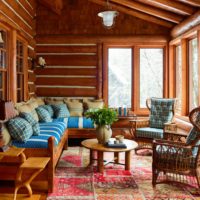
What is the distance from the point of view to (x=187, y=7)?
568 cm

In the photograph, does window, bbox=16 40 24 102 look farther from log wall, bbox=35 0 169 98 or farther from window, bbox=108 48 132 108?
window, bbox=108 48 132 108

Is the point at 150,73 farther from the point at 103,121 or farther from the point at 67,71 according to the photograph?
the point at 103,121

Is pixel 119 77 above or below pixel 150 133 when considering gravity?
above

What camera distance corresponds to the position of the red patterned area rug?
3.56 meters

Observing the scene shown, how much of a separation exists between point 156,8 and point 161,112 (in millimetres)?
2481

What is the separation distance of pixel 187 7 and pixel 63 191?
4.35 metres

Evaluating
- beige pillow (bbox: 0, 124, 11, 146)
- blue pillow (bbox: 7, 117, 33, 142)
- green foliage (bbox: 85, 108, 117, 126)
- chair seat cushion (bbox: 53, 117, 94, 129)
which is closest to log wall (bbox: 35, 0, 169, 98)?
chair seat cushion (bbox: 53, 117, 94, 129)

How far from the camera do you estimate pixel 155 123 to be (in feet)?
20.3

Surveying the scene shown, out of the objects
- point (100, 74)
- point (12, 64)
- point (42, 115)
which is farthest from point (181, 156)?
point (100, 74)

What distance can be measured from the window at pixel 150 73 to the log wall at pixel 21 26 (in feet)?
9.68

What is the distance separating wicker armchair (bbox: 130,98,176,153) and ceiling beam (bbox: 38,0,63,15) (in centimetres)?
328

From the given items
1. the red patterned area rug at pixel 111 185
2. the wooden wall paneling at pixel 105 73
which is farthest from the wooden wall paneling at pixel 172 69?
the red patterned area rug at pixel 111 185

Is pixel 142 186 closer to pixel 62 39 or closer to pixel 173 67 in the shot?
pixel 173 67

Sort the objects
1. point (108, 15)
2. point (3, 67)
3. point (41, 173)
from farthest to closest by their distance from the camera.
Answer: point (108, 15), point (3, 67), point (41, 173)
